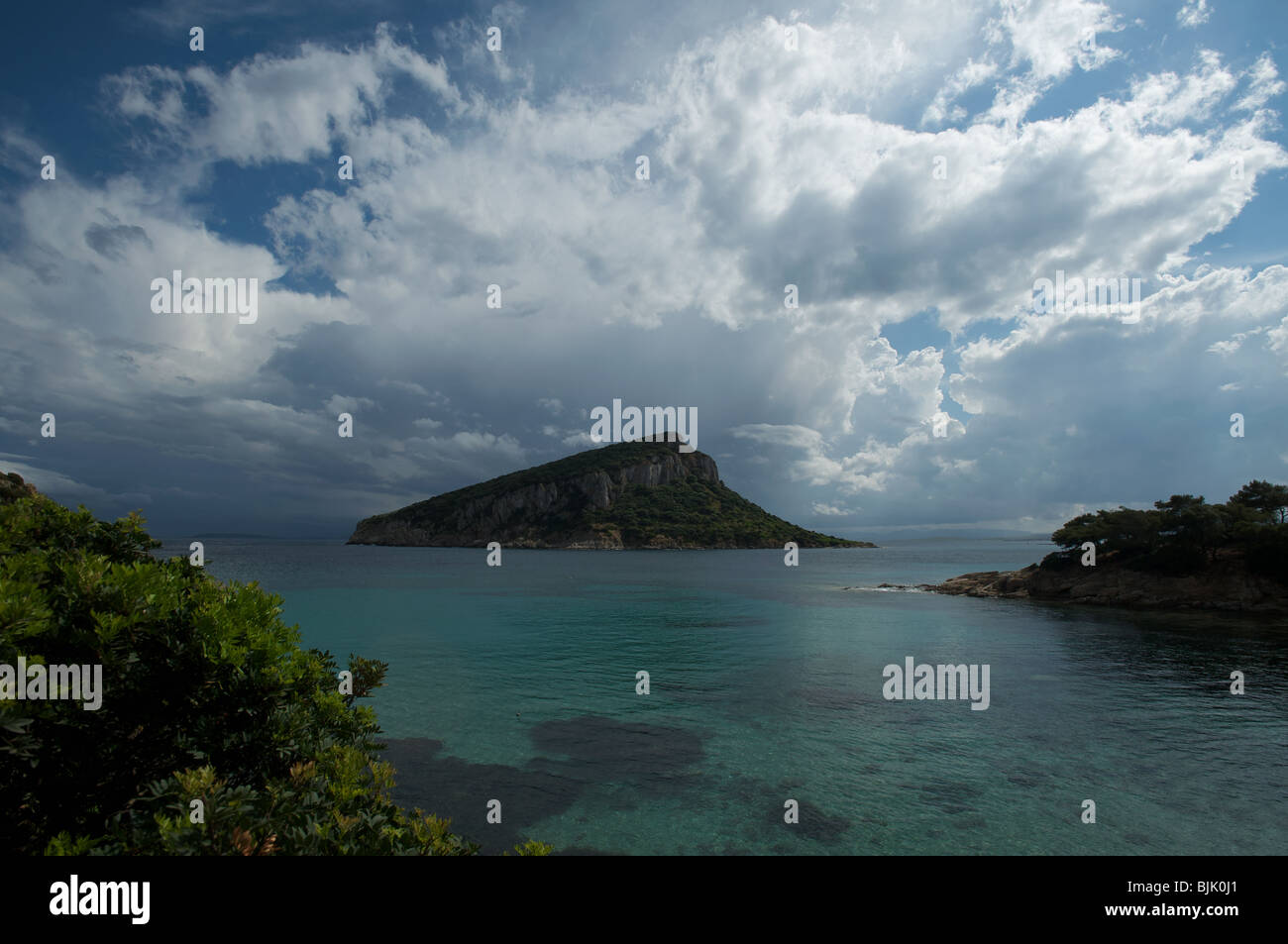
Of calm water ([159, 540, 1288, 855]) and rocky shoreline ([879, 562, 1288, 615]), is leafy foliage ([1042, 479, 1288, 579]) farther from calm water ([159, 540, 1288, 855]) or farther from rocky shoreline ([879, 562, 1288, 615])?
Result: calm water ([159, 540, 1288, 855])

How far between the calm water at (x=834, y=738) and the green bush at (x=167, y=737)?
31.7 feet

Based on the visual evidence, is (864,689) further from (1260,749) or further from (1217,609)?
(1217,609)

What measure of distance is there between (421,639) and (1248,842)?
43.4 metres

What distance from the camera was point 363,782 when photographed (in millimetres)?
7723

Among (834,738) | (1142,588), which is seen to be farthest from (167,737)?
(1142,588)

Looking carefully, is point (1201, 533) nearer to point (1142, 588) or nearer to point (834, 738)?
point (1142, 588)

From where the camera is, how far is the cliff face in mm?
55344

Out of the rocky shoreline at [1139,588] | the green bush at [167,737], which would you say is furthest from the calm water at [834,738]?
the rocky shoreline at [1139,588]

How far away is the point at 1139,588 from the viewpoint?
6234 cm

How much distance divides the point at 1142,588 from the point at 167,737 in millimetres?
83812

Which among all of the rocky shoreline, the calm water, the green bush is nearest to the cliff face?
the rocky shoreline

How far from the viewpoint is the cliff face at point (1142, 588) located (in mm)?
55344

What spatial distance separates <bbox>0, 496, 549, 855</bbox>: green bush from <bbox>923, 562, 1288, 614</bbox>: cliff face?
7966 centimetres
